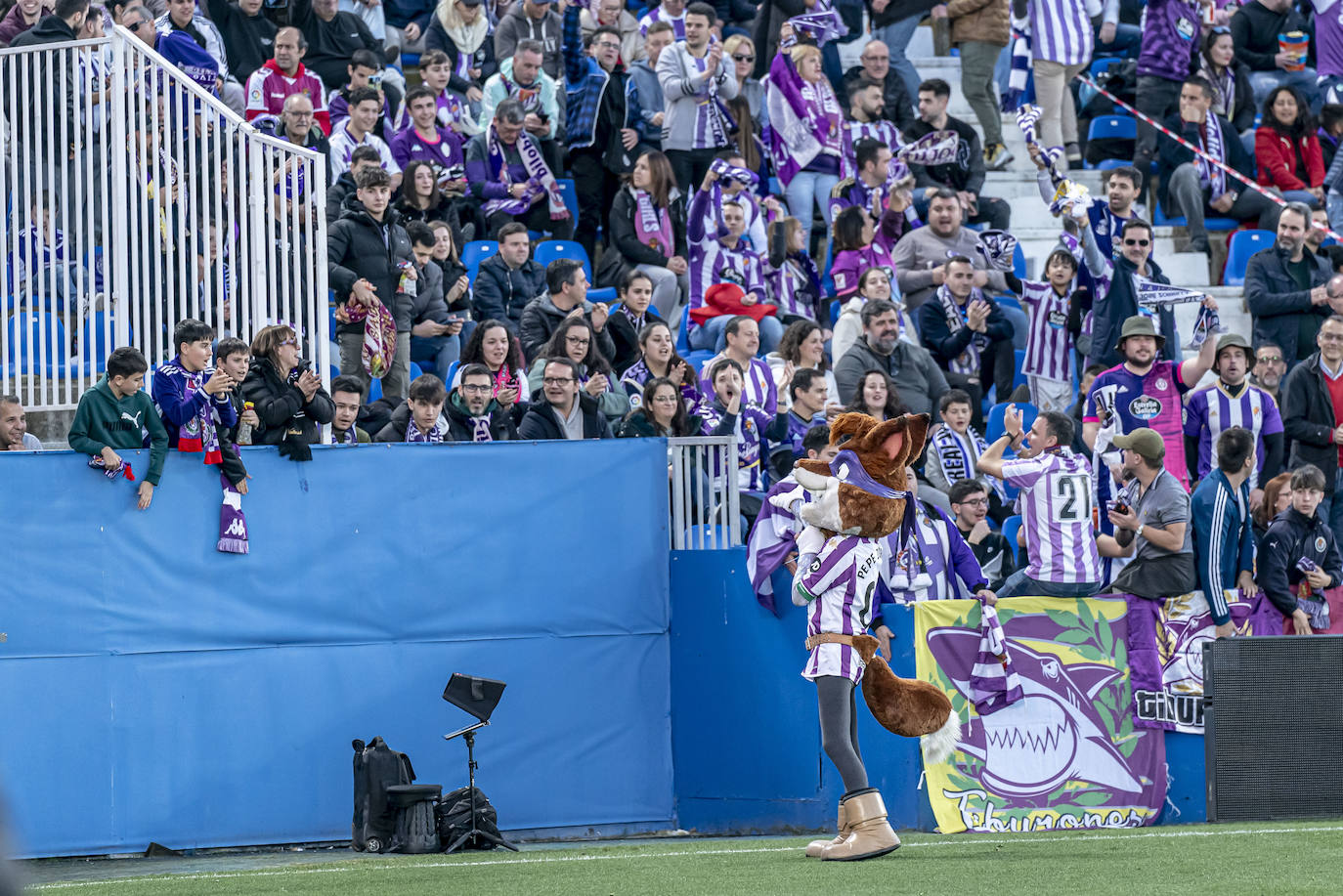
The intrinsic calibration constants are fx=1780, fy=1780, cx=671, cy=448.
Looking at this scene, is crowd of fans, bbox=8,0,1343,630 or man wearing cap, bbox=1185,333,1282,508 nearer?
crowd of fans, bbox=8,0,1343,630

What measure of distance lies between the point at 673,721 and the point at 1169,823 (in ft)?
8.89

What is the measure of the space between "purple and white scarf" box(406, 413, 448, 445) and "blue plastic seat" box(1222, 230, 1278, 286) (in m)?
8.56

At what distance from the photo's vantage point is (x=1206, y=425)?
1216 centimetres

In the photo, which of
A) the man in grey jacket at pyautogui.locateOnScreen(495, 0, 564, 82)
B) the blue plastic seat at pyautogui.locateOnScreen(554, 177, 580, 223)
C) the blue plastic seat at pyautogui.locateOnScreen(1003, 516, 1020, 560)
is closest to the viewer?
the blue plastic seat at pyautogui.locateOnScreen(1003, 516, 1020, 560)

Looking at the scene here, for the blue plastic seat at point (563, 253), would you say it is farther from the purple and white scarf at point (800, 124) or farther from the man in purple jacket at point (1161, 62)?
the man in purple jacket at point (1161, 62)

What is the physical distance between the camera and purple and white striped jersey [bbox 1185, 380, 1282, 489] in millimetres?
12133

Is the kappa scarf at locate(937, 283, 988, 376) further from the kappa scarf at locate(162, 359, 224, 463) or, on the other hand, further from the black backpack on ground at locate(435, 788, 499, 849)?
the kappa scarf at locate(162, 359, 224, 463)

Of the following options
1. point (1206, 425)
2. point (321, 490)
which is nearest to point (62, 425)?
point (321, 490)

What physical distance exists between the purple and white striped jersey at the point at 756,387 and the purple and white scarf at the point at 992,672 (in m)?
2.31

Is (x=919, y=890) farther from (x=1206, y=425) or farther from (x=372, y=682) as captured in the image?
(x=1206, y=425)

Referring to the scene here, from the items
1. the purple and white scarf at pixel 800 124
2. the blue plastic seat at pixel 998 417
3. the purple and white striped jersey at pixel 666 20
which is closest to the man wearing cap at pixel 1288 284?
the blue plastic seat at pixel 998 417

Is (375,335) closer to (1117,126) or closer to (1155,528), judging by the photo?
(1155,528)

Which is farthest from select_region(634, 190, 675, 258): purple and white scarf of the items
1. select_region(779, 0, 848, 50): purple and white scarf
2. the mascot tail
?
the mascot tail

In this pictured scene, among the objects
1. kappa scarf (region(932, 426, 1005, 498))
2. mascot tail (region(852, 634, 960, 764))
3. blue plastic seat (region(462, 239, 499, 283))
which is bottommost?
mascot tail (region(852, 634, 960, 764))
